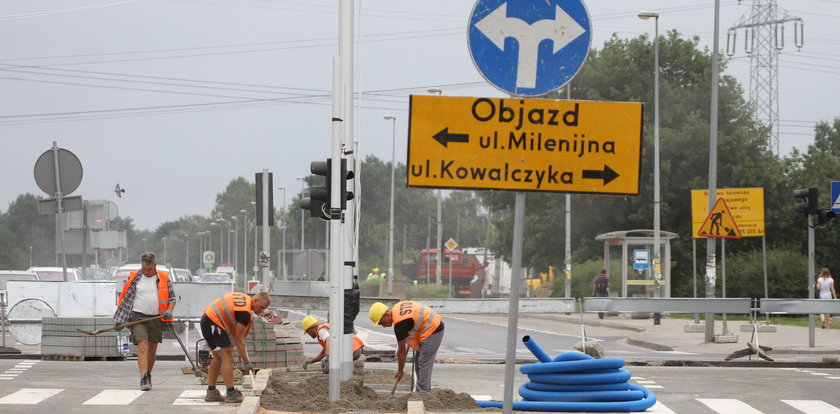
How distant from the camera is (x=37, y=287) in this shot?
22.3 m

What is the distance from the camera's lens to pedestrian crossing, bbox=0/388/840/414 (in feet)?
43.3

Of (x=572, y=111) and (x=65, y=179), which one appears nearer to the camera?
(x=572, y=111)

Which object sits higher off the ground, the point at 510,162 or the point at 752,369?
the point at 510,162

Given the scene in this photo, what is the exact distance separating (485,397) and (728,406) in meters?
2.63

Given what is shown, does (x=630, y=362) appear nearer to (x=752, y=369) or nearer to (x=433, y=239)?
(x=752, y=369)

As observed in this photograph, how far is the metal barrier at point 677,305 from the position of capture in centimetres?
2180

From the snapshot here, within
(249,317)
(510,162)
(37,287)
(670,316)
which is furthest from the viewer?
(670,316)

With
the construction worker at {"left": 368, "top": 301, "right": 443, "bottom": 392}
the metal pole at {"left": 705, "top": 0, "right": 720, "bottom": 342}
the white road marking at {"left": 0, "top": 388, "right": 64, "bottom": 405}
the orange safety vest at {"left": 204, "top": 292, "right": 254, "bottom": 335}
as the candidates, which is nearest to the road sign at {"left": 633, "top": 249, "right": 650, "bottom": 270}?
the metal pole at {"left": 705, "top": 0, "right": 720, "bottom": 342}

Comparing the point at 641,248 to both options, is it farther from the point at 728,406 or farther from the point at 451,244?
the point at 728,406

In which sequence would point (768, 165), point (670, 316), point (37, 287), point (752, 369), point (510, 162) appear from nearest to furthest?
point (510, 162) < point (752, 369) < point (37, 287) < point (670, 316) < point (768, 165)

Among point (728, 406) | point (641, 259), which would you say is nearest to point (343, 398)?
point (728, 406)

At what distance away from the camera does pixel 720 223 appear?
2497 centimetres

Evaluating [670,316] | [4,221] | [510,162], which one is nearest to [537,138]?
[510,162]

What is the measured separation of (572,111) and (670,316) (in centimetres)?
4072
